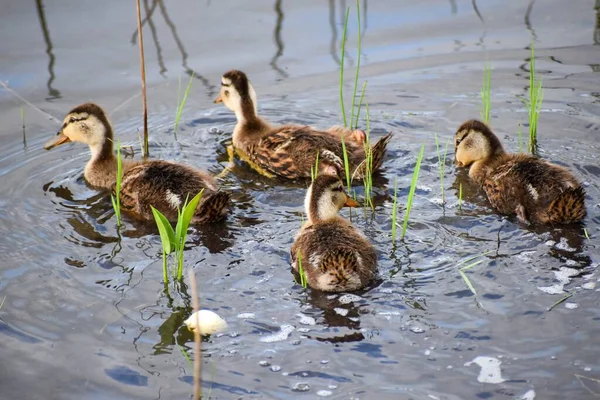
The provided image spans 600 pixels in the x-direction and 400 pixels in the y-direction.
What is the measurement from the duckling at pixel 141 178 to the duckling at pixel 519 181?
2.18 meters

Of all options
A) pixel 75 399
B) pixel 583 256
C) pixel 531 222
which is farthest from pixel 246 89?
pixel 75 399

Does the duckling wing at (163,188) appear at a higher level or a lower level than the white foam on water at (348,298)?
higher

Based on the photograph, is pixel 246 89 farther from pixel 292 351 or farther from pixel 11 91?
pixel 292 351

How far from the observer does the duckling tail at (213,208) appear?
664cm

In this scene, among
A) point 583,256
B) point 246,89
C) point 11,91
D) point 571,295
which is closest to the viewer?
point 571,295

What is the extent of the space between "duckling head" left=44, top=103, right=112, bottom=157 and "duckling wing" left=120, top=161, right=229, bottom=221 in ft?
2.66

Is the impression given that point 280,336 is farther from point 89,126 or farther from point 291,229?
point 89,126

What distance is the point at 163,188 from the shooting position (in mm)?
6871

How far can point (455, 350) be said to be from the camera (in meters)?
4.98

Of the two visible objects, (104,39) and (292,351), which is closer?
(292,351)

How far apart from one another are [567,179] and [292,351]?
9.12ft

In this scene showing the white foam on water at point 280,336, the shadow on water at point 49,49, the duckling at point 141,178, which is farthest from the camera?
the shadow on water at point 49,49

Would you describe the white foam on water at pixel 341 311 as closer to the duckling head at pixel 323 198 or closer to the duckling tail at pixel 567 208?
the duckling head at pixel 323 198

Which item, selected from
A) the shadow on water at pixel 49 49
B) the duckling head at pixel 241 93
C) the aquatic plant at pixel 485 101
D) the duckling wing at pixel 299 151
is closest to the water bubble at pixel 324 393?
the duckling wing at pixel 299 151
